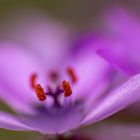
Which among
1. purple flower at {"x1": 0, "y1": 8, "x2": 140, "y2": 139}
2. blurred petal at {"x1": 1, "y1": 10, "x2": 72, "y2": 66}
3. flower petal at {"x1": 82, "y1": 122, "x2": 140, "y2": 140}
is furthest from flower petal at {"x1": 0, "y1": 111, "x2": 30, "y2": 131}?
blurred petal at {"x1": 1, "y1": 10, "x2": 72, "y2": 66}

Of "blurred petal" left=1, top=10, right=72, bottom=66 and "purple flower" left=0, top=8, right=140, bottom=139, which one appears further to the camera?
"blurred petal" left=1, top=10, right=72, bottom=66

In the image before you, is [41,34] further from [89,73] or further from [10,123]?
[10,123]

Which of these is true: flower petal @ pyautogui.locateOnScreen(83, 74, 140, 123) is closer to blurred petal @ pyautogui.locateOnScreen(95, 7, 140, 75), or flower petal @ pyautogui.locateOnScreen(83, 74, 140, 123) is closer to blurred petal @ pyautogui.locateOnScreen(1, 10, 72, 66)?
blurred petal @ pyautogui.locateOnScreen(95, 7, 140, 75)

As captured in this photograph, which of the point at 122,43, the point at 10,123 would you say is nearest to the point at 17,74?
the point at 122,43

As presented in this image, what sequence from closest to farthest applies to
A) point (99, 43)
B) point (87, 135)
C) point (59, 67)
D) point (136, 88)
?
point (136, 88), point (87, 135), point (99, 43), point (59, 67)

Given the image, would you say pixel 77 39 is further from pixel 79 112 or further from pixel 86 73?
pixel 79 112

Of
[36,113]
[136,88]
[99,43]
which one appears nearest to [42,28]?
[99,43]

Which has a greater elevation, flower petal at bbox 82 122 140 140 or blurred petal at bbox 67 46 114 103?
blurred petal at bbox 67 46 114 103

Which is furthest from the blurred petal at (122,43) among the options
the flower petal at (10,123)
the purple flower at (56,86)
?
the flower petal at (10,123)

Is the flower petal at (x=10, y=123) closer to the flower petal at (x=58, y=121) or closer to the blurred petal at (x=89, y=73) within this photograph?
the flower petal at (x=58, y=121)
